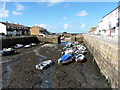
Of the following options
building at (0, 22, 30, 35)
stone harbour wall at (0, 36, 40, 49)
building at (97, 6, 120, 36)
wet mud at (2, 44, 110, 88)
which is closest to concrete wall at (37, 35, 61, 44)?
Answer: stone harbour wall at (0, 36, 40, 49)

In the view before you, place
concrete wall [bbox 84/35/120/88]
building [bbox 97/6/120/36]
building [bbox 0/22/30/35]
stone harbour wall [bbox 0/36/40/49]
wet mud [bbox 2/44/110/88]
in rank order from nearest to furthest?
concrete wall [bbox 84/35/120/88] < wet mud [bbox 2/44/110/88] < building [bbox 97/6/120/36] < stone harbour wall [bbox 0/36/40/49] < building [bbox 0/22/30/35]

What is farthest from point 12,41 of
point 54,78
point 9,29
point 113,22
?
point 113,22

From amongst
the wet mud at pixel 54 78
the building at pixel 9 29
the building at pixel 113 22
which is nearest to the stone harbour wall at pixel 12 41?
the building at pixel 9 29

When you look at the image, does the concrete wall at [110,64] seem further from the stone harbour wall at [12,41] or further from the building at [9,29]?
the building at [9,29]

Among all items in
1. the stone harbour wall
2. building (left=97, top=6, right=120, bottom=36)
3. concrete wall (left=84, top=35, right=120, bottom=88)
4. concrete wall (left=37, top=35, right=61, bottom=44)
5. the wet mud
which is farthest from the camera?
concrete wall (left=37, top=35, right=61, bottom=44)

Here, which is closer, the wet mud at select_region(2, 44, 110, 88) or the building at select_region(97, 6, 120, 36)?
the wet mud at select_region(2, 44, 110, 88)

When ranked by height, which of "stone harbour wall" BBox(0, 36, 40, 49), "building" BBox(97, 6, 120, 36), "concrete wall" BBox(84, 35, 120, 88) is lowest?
"concrete wall" BBox(84, 35, 120, 88)

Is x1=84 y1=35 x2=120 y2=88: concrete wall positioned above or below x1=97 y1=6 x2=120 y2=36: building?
below

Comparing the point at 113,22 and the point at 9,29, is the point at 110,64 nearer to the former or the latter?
the point at 113,22

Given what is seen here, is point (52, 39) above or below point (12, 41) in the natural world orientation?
above

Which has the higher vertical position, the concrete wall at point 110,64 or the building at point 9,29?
the building at point 9,29

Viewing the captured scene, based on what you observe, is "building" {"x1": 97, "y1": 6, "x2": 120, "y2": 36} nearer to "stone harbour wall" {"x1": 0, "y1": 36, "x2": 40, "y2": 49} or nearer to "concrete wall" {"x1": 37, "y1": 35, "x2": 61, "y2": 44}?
"concrete wall" {"x1": 37, "y1": 35, "x2": 61, "y2": 44}

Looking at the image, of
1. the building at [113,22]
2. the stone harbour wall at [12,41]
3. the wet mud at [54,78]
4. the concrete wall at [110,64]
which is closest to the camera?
the concrete wall at [110,64]

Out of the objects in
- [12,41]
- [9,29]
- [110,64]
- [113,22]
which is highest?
[9,29]
